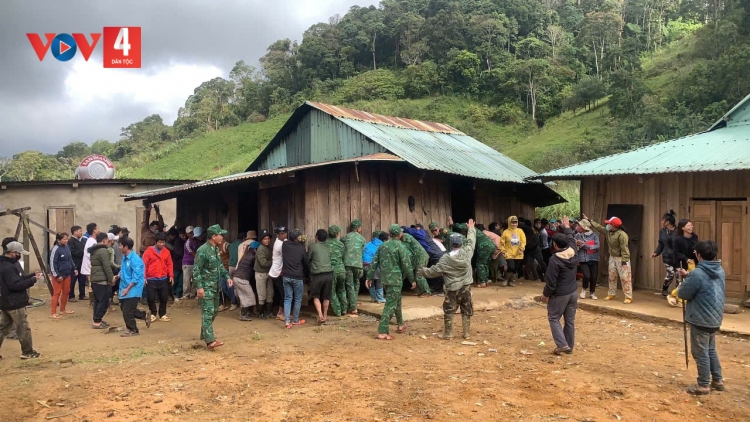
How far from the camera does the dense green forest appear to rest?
3200cm

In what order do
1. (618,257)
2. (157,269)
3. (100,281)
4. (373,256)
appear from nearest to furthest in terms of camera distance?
1. (100,281)
2. (157,269)
3. (618,257)
4. (373,256)

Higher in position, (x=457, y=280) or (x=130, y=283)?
(x=457, y=280)

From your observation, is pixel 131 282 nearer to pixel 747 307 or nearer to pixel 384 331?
pixel 384 331

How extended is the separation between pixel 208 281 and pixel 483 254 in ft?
21.1

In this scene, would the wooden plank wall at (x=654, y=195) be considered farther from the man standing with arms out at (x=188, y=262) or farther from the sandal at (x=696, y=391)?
the man standing with arms out at (x=188, y=262)


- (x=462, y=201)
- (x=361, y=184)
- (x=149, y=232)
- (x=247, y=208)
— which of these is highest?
(x=361, y=184)

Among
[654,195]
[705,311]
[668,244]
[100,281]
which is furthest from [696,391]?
[100,281]

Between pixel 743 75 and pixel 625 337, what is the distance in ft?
92.5

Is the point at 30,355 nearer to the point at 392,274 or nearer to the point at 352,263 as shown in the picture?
the point at 352,263

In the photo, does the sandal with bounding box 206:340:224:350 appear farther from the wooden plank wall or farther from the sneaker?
the wooden plank wall

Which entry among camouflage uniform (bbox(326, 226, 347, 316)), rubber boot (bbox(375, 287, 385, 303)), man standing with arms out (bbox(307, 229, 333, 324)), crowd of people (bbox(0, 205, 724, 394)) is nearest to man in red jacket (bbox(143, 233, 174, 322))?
crowd of people (bbox(0, 205, 724, 394))

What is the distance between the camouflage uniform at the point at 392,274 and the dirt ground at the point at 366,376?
392 millimetres

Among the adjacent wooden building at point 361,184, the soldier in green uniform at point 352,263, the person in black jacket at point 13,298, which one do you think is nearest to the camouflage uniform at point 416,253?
the soldier in green uniform at point 352,263

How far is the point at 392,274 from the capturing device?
7531 mm
